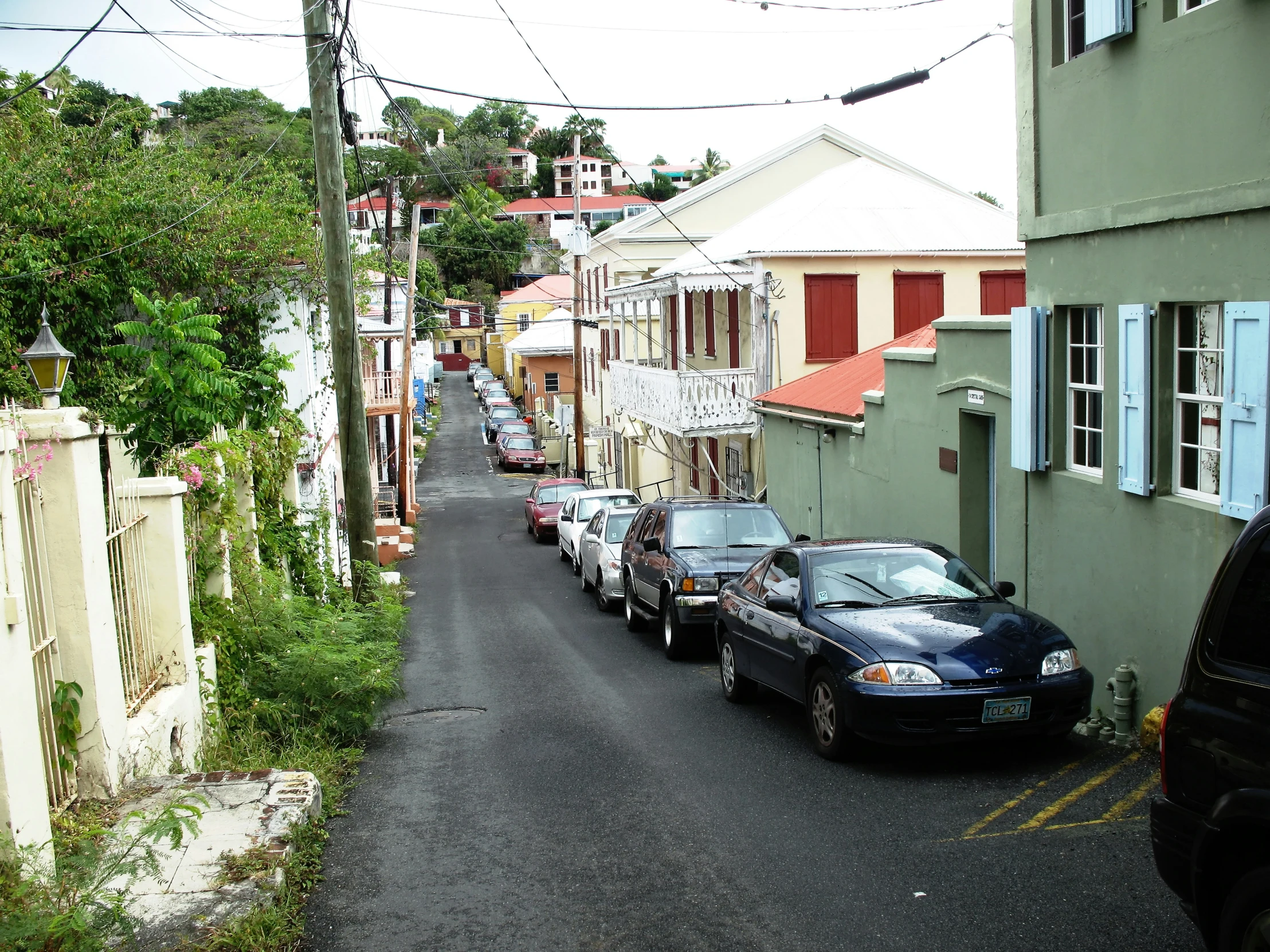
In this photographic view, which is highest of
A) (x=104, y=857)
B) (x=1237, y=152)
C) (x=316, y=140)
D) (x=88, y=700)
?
(x=316, y=140)

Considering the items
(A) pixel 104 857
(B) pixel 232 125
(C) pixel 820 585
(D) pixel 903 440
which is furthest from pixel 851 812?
(B) pixel 232 125

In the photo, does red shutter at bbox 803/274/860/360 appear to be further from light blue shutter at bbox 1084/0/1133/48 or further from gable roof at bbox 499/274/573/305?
gable roof at bbox 499/274/573/305

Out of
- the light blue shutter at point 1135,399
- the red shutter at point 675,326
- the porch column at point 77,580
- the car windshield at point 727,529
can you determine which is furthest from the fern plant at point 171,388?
the red shutter at point 675,326

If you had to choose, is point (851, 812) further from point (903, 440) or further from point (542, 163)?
point (542, 163)

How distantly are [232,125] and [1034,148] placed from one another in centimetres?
6468

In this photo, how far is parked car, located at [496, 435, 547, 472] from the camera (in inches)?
2038

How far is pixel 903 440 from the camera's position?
46.6 feet

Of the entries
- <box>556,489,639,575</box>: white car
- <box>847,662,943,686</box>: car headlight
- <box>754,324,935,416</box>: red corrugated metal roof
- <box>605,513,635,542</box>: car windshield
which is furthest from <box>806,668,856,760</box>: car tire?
<box>556,489,639,575</box>: white car

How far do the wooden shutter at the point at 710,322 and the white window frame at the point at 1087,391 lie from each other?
16.6m

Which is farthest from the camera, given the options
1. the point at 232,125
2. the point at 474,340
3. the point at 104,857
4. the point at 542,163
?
the point at 542,163

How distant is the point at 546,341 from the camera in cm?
6488

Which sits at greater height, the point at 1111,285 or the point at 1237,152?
the point at 1237,152

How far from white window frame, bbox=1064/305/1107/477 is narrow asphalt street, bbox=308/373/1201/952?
105 inches

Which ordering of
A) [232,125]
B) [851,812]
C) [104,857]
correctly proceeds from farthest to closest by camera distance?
[232,125] < [851,812] < [104,857]
